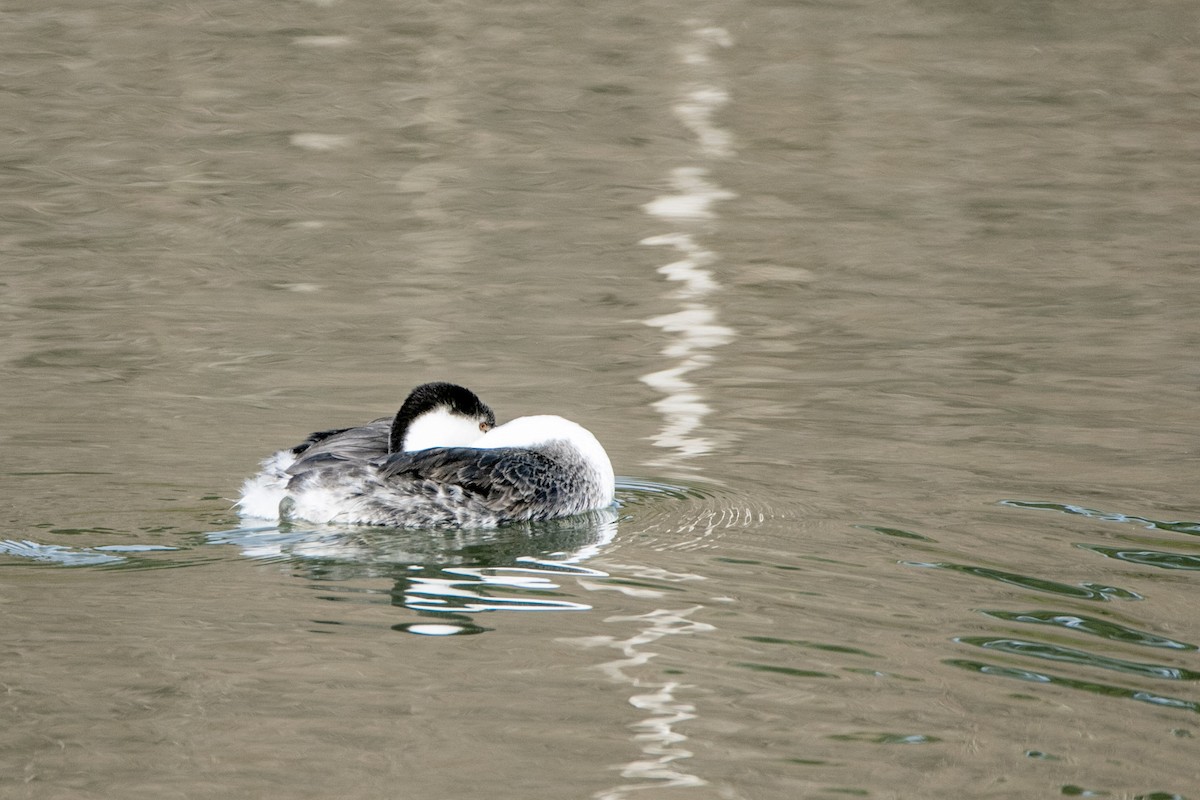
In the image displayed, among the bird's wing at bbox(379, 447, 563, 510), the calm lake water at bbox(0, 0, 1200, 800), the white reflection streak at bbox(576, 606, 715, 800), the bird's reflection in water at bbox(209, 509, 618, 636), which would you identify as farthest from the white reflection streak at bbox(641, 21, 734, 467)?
the white reflection streak at bbox(576, 606, 715, 800)

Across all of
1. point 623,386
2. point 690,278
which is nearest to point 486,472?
point 623,386

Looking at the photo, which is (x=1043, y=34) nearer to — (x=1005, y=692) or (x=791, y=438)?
(x=791, y=438)

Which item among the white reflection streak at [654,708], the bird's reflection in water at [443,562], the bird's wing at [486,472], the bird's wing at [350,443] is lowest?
the white reflection streak at [654,708]

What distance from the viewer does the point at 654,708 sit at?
505cm

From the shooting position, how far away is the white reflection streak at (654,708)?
463 centimetres

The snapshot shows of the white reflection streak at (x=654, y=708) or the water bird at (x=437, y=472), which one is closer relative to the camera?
the white reflection streak at (x=654, y=708)

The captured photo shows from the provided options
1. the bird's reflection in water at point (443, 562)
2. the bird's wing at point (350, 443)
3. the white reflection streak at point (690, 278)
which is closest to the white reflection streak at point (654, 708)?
the bird's reflection in water at point (443, 562)

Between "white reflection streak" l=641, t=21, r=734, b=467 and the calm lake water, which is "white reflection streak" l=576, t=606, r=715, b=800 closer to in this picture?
the calm lake water

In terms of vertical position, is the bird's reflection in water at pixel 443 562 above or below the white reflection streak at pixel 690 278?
below

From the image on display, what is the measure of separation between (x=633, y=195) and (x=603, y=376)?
4792 millimetres

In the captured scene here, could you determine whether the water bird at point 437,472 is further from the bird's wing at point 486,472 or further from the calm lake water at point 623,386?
the calm lake water at point 623,386

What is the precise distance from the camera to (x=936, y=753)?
4.78m

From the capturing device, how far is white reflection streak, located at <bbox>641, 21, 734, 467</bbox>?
8.69m

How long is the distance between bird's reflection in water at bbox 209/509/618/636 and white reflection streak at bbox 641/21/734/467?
1220 millimetres
